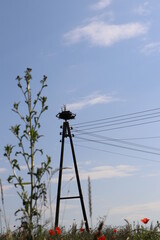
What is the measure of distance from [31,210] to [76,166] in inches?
549

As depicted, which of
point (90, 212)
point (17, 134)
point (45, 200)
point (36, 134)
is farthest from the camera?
point (90, 212)

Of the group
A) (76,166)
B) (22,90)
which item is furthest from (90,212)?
(76,166)

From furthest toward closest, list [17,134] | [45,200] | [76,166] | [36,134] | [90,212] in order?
[76,166] → [90,212] → [17,134] → [36,134] → [45,200]

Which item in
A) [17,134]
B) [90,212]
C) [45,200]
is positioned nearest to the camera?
[45,200]

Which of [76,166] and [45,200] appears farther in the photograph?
[76,166]

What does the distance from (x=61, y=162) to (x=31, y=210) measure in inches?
552

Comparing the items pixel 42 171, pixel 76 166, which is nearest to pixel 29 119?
pixel 42 171

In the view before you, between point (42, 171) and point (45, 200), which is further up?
point (42, 171)

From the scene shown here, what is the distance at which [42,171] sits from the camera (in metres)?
5.02

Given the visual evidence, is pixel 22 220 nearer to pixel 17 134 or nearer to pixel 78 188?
pixel 17 134

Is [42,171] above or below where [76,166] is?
below

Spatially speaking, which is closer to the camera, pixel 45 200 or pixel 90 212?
pixel 45 200

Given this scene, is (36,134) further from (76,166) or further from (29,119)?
(76,166)

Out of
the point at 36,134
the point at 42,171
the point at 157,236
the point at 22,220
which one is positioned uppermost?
the point at 36,134
